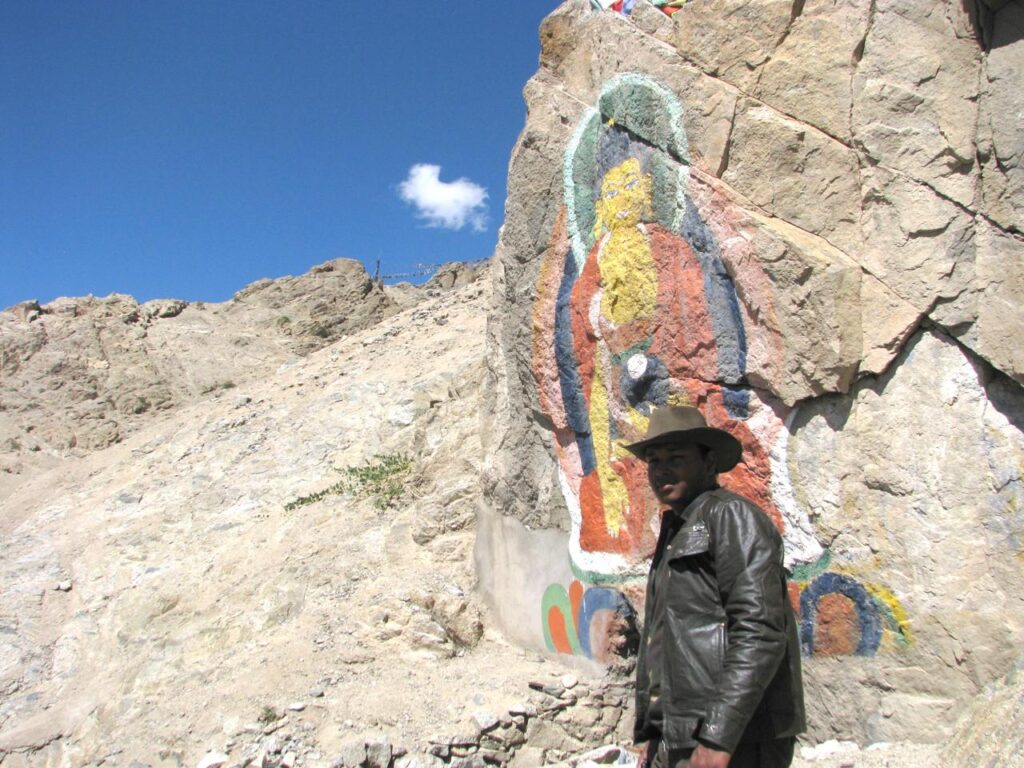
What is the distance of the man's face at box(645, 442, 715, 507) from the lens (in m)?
→ 2.69

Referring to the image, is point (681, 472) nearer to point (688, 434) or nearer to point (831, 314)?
point (688, 434)

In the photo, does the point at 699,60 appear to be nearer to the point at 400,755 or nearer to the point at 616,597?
the point at 616,597

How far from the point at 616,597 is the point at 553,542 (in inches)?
28.4

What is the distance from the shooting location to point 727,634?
239 centimetres

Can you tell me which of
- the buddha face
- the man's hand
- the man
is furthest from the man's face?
the buddha face

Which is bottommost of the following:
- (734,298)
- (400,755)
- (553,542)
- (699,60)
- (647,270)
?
(400,755)

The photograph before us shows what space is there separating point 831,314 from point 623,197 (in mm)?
1587

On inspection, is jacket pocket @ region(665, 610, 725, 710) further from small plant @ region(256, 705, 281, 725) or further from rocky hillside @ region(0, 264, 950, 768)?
small plant @ region(256, 705, 281, 725)

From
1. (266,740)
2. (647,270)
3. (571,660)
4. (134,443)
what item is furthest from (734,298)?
(134,443)

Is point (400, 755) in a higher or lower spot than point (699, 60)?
lower

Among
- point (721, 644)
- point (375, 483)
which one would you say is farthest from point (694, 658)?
point (375, 483)

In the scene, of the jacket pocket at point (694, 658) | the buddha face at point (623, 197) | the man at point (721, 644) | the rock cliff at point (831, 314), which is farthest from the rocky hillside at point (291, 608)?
the buddha face at point (623, 197)

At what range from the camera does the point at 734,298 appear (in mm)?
4371

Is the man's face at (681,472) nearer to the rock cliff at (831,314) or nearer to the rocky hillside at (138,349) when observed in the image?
the rock cliff at (831,314)
